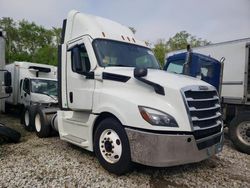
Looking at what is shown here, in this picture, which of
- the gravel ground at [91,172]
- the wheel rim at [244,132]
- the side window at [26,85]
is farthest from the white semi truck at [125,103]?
the side window at [26,85]

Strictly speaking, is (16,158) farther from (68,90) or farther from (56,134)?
(56,134)

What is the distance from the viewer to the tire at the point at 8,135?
636cm

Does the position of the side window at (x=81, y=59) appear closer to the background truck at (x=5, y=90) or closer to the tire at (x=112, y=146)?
the tire at (x=112, y=146)

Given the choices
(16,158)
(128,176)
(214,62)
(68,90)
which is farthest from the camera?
(214,62)

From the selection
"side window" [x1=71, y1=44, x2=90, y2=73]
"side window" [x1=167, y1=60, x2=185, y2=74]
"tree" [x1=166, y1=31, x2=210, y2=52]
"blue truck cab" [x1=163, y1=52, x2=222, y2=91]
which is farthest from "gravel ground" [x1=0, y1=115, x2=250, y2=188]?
"tree" [x1=166, y1=31, x2=210, y2=52]

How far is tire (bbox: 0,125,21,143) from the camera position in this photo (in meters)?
6.36

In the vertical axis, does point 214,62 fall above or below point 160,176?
above

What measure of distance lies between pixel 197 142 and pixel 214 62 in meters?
4.06

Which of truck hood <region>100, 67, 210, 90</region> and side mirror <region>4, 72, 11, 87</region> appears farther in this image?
side mirror <region>4, 72, 11, 87</region>

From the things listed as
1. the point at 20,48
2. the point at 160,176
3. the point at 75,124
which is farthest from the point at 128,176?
the point at 20,48

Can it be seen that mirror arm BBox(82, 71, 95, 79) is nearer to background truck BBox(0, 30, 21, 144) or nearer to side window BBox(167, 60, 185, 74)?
Result: background truck BBox(0, 30, 21, 144)

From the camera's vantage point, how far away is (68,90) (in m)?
5.83

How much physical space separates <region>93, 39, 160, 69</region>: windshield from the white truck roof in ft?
0.52

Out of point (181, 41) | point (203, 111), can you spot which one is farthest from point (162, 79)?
point (181, 41)
